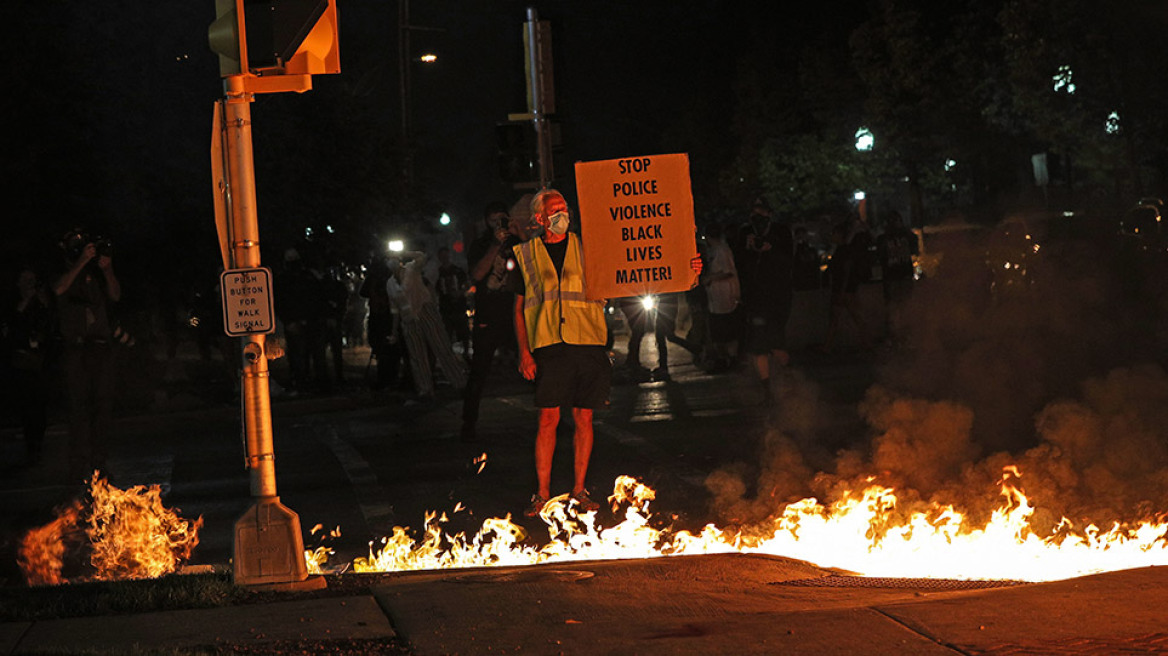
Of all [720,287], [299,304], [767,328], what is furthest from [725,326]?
[299,304]

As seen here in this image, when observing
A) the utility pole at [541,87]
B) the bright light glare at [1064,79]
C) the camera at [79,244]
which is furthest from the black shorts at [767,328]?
the bright light glare at [1064,79]

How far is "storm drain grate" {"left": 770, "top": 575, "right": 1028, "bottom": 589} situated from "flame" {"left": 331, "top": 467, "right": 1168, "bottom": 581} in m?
0.21

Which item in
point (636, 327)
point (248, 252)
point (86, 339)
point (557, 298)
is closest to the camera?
point (248, 252)

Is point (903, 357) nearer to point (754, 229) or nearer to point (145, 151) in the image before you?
point (754, 229)

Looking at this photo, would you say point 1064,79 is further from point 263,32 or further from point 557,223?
point 263,32

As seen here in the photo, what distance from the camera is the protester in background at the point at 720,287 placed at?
16.3 meters

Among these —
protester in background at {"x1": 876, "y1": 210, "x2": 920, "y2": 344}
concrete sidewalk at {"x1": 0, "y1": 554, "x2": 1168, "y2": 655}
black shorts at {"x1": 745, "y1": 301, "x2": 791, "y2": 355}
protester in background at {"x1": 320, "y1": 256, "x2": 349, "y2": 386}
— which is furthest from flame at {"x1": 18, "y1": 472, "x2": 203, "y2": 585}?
protester in background at {"x1": 876, "y1": 210, "x2": 920, "y2": 344}

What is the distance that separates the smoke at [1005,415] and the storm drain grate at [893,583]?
812mm

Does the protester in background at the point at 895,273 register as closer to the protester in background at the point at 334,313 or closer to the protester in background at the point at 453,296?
the protester in background at the point at 453,296

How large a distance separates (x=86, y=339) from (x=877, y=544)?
6196 mm

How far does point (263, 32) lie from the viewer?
20.5 feet

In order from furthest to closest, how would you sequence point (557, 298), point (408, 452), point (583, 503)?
point (408, 452), point (557, 298), point (583, 503)

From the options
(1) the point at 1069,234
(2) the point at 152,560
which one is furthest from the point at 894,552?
(1) the point at 1069,234

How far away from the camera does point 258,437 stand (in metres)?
6.43
